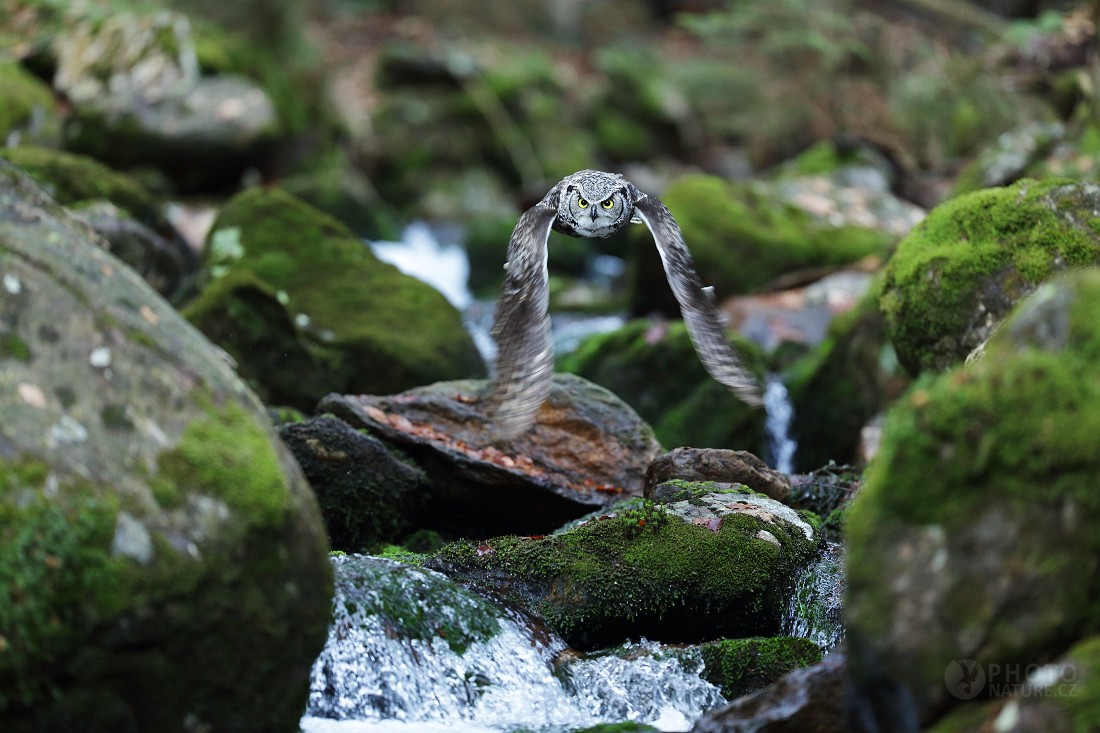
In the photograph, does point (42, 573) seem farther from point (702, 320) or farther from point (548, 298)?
point (702, 320)

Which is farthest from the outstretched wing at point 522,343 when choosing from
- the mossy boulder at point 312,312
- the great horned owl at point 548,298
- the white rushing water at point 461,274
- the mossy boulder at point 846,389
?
the white rushing water at point 461,274

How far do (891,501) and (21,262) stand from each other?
286 cm

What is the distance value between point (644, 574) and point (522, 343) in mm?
1294

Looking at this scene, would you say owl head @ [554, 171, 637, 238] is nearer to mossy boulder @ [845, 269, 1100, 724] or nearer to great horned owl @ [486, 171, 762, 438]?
great horned owl @ [486, 171, 762, 438]

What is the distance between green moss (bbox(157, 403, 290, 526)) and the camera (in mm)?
3541

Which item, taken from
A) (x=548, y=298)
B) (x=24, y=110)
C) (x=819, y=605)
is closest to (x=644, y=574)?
(x=819, y=605)

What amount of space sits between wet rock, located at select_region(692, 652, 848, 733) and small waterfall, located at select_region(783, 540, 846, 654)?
4.48 feet

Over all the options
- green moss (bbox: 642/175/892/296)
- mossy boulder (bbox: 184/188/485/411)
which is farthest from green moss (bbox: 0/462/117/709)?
green moss (bbox: 642/175/892/296)

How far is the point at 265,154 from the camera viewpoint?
1424cm

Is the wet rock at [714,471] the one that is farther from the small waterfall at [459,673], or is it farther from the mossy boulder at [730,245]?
the mossy boulder at [730,245]

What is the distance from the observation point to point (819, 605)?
550cm

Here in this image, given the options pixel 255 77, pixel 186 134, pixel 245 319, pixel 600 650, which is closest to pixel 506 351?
pixel 600 650

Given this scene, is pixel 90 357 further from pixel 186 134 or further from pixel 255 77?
pixel 255 77

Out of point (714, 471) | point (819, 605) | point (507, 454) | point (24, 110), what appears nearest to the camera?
point (819, 605)
